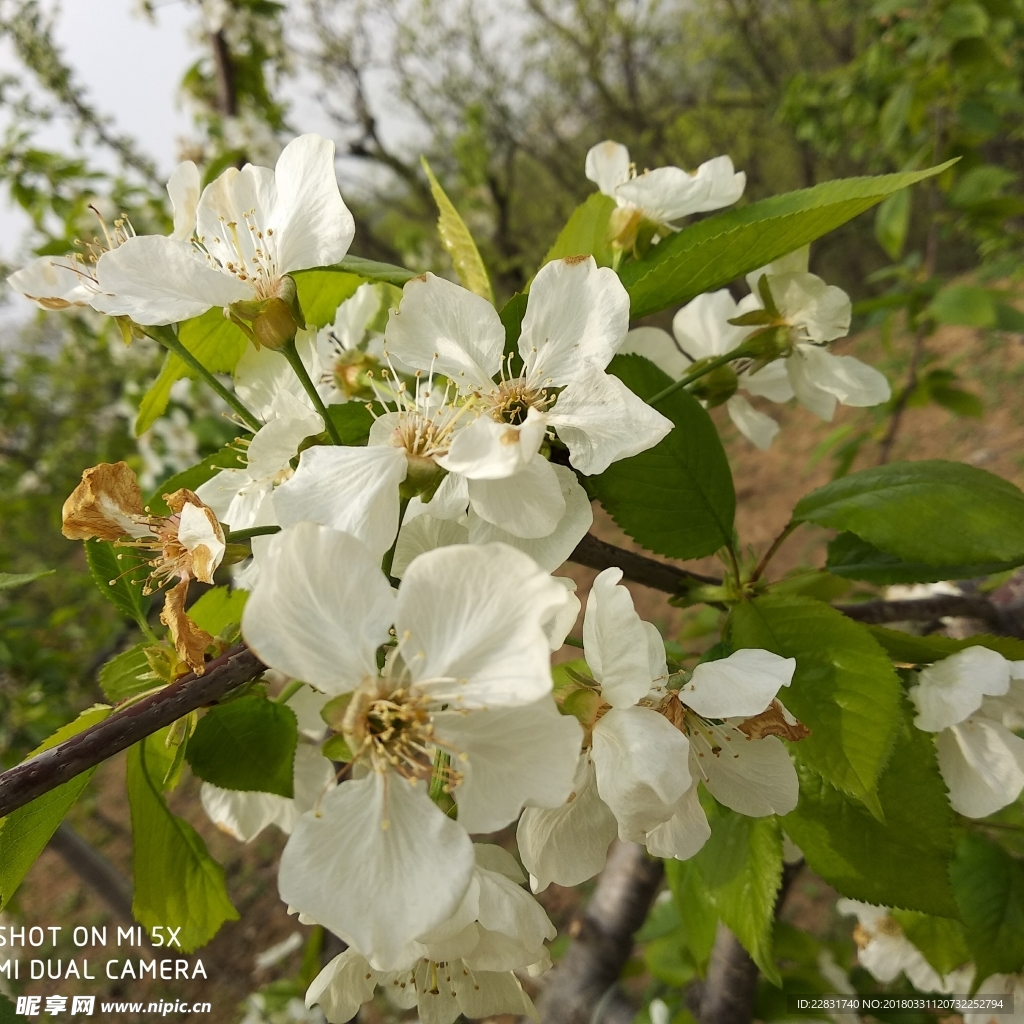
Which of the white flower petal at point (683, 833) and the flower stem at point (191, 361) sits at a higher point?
the flower stem at point (191, 361)

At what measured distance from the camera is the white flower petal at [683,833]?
0.61 metres

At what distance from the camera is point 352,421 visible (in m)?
0.77

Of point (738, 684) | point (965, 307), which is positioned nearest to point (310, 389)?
point (738, 684)

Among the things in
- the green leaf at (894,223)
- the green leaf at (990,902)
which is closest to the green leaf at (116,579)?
the green leaf at (990,902)

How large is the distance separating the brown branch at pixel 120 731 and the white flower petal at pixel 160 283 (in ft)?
1.03

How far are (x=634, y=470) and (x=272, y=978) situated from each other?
4.07m

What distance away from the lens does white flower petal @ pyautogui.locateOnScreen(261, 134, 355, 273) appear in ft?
2.12

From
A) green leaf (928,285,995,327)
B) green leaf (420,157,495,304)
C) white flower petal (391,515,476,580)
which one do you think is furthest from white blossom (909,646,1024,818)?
green leaf (928,285,995,327)

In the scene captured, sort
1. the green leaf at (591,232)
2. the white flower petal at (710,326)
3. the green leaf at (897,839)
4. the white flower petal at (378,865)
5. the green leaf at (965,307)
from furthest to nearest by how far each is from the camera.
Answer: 1. the green leaf at (965,307)
2. the white flower petal at (710,326)
3. the green leaf at (591,232)
4. the green leaf at (897,839)
5. the white flower petal at (378,865)

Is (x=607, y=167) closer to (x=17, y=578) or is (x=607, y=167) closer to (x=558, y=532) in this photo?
(x=558, y=532)

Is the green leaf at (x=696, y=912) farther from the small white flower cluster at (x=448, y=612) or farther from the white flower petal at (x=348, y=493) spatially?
the white flower petal at (x=348, y=493)

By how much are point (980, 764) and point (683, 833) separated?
421mm

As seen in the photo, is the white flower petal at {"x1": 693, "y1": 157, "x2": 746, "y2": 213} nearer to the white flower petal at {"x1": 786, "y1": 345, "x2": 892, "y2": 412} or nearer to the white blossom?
the white flower petal at {"x1": 786, "y1": 345, "x2": 892, "y2": 412}

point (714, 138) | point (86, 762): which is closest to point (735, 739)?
point (86, 762)
